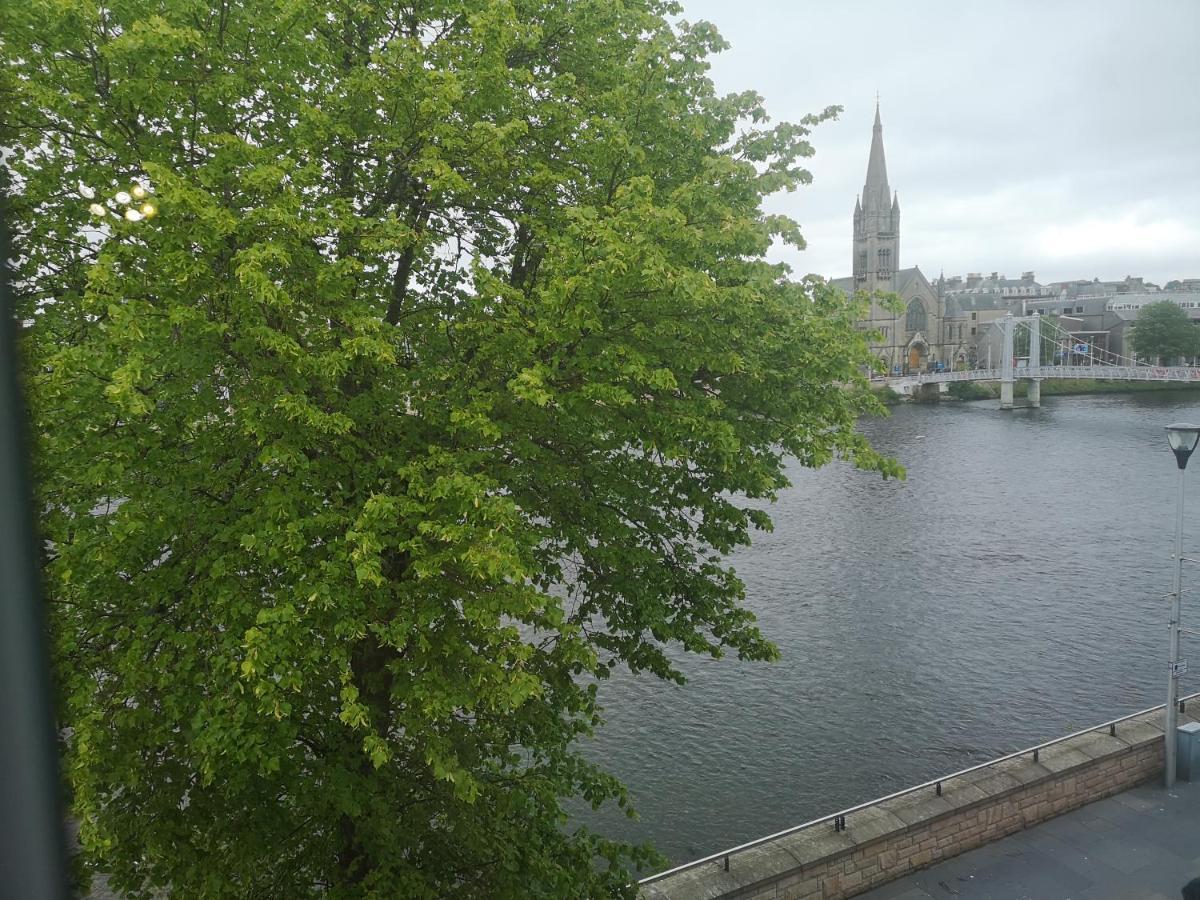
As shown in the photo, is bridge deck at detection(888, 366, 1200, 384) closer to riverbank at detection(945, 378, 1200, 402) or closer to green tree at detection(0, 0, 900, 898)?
riverbank at detection(945, 378, 1200, 402)

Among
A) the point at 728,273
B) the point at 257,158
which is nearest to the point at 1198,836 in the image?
the point at 728,273

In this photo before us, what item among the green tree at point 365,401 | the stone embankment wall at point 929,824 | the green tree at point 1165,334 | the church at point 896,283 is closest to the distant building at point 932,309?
the church at point 896,283

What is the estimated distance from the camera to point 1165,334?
92.3 meters

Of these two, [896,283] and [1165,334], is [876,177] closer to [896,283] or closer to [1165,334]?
[896,283]

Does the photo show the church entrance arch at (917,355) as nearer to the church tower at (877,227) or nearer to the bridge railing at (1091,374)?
the church tower at (877,227)

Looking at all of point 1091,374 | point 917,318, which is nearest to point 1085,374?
point 1091,374

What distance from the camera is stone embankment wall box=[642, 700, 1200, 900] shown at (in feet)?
29.6

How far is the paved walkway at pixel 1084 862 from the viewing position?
9.49 meters

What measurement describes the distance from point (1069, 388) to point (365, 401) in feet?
291

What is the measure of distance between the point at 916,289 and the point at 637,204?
4396 inches

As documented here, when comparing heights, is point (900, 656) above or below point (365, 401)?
below

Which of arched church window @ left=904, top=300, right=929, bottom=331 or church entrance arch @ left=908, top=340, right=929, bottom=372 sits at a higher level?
arched church window @ left=904, top=300, right=929, bottom=331

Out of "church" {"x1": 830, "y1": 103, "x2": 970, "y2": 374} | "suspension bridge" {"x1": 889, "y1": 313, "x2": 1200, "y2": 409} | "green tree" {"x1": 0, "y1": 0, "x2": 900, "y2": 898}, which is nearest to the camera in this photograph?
"green tree" {"x1": 0, "y1": 0, "x2": 900, "y2": 898}

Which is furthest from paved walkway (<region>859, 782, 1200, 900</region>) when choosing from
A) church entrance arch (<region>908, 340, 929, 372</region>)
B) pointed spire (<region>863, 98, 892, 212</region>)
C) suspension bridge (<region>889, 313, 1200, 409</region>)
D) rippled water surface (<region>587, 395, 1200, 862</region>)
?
pointed spire (<region>863, 98, 892, 212</region>)
